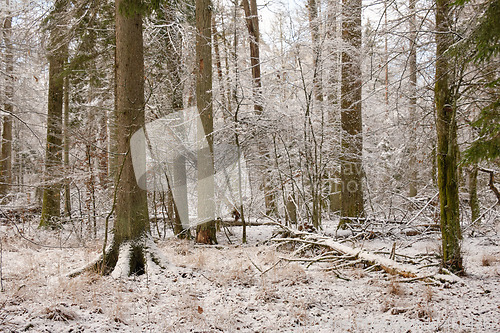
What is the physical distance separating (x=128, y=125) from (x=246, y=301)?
10.5ft

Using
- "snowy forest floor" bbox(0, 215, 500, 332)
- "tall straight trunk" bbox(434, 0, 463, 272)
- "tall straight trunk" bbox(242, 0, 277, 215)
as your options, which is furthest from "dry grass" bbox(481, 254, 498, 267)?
"tall straight trunk" bbox(242, 0, 277, 215)

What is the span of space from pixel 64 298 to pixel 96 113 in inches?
290

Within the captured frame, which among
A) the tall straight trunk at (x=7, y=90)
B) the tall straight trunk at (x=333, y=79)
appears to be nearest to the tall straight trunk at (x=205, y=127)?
the tall straight trunk at (x=333, y=79)

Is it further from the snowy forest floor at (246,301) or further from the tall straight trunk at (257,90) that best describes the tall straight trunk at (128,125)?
the tall straight trunk at (257,90)

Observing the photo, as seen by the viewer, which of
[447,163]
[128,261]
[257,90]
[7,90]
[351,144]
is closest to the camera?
[447,163]

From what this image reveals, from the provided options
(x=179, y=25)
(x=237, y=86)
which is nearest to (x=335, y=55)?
(x=237, y=86)

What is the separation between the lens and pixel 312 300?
12.5 ft

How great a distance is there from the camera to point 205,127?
24.9ft

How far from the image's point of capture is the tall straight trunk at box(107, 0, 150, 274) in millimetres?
4953

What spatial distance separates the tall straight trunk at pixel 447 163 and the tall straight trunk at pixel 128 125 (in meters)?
4.41

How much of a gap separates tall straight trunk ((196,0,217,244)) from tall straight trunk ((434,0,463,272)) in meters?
4.76

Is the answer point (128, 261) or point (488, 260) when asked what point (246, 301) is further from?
point (488, 260)

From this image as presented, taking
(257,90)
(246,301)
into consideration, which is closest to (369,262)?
(246,301)

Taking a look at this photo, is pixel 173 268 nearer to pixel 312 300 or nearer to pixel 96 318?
pixel 96 318
